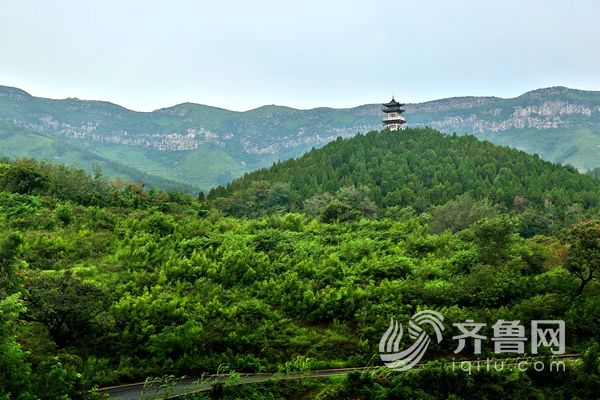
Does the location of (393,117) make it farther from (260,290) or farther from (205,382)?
(205,382)

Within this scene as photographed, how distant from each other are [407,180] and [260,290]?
3955 cm

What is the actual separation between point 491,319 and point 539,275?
6.33 metres

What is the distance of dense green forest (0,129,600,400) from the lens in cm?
1634

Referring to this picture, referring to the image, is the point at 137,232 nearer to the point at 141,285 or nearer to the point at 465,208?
the point at 141,285

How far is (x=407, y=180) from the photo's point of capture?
61500 mm

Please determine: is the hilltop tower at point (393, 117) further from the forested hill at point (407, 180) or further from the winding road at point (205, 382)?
the winding road at point (205, 382)

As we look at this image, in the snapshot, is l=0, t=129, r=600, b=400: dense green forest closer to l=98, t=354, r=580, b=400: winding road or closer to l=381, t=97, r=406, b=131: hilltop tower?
l=98, t=354, r=580, b=400: winding road

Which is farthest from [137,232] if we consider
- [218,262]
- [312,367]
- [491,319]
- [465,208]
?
[465,208]

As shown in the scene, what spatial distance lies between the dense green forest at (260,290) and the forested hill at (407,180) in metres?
7.58

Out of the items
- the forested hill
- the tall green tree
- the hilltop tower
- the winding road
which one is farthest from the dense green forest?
the hilltop tower

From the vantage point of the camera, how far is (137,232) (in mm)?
32406

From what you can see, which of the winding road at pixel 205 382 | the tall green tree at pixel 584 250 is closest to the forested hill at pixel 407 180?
the tall green tree at pixel 584 250

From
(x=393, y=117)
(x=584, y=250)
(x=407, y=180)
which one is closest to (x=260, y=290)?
(x=584, y=250)

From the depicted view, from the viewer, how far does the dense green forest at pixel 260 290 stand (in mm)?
16344
